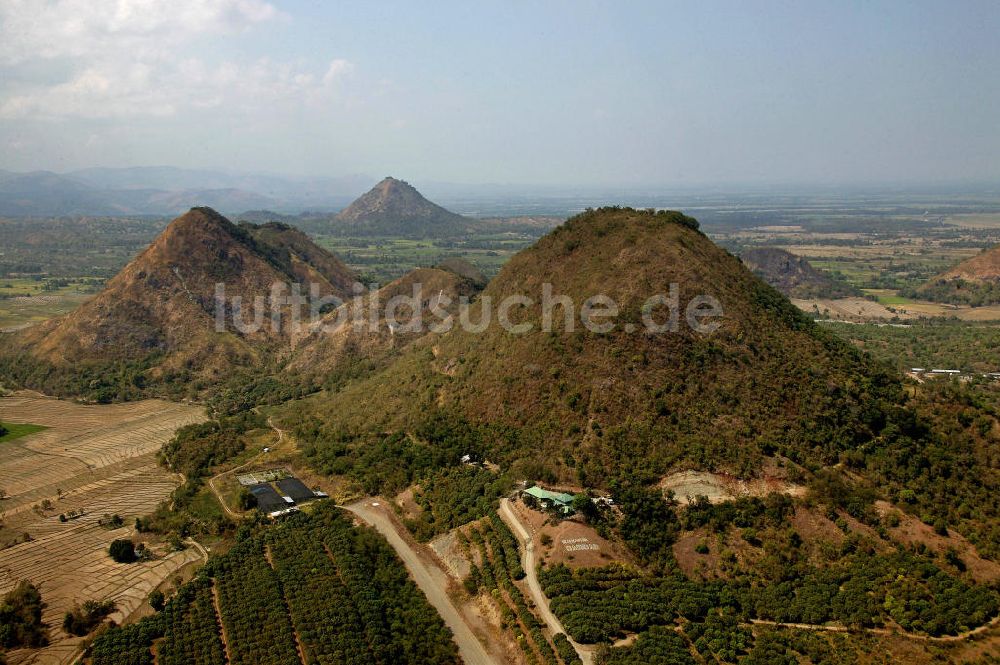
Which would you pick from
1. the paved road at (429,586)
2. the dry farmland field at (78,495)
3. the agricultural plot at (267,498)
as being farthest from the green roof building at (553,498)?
the dry farmland field at (78,495)

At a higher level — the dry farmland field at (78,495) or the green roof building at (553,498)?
the green roof building at (553,498)

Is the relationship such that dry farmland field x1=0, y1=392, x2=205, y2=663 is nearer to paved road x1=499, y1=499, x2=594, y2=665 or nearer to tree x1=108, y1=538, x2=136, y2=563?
tree x1=108, y1=538, x2=136, y2=563

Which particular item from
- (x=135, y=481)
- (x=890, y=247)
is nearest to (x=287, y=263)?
(x=135, y=481)

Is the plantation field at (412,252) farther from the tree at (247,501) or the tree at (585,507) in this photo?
the tree at (585,507)

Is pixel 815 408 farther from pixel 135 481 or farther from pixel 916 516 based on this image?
pixel 135 481

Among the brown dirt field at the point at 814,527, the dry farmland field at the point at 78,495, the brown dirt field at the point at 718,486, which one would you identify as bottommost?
the dry farmland field at the point at 78,495

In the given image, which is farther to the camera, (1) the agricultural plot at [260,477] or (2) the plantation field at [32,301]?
(2) the plantation field at [32,301]

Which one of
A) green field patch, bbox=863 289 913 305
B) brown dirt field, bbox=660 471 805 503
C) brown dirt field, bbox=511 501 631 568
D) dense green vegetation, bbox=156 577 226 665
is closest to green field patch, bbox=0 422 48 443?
dense green vegetation, bbox=156 577 226 665

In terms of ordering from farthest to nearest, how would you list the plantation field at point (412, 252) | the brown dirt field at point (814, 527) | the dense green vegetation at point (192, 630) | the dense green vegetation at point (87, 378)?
the plantation field at point (412, 252), the dense green vegetation at point (87, 378), the brown dirt field at point (814, 527), the dense green vegetation at point (192, 630)
